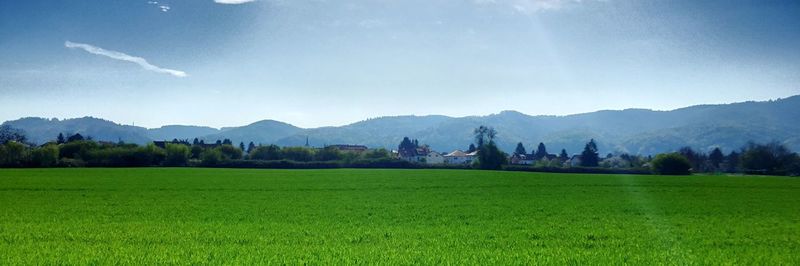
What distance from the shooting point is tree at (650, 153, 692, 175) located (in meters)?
108

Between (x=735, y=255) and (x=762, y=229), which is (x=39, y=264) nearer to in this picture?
(x=735, y=255)

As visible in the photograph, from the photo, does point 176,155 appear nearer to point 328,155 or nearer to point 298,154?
point 298,154

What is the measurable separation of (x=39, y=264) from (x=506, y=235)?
543 inches

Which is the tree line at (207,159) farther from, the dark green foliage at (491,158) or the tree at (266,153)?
the tree at (266,153)

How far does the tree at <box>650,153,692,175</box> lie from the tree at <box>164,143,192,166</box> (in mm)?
104171

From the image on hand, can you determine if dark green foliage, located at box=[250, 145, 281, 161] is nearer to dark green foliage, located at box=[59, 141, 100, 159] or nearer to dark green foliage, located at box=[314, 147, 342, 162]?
dark green foliage, located at box=[314, 147, 342, 162]

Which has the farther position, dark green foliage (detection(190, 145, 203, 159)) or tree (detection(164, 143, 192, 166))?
dark green foliage (detection(190, 145, 203, 159))

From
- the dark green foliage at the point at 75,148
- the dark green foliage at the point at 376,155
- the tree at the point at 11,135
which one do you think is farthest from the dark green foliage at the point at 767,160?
the tree at the point at 11,135

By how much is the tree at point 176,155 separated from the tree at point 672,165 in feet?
342

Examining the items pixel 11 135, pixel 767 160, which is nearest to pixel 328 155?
pixel 11 135

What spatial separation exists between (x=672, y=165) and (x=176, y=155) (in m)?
111

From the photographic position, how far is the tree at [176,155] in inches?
4761

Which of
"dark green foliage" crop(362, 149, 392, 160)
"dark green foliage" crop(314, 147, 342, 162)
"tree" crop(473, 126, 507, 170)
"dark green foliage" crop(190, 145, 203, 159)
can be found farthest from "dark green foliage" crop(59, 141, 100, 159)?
"tree" crop(473, 126, 507, 170)

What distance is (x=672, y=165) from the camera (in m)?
108
